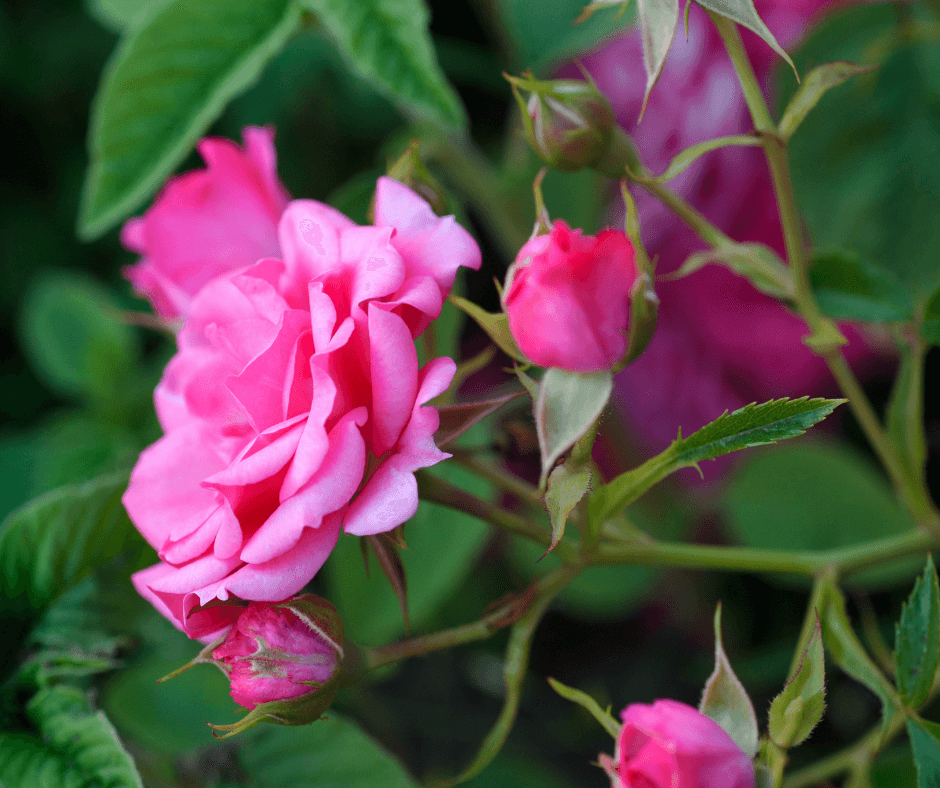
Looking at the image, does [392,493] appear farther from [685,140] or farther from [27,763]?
[685,140]

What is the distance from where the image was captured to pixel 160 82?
47cm

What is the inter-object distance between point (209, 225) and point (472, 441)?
19 cm

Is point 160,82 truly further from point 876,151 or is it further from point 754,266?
point 876,151

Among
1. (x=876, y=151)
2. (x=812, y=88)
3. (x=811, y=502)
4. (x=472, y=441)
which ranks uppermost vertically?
(x=812, y=88)

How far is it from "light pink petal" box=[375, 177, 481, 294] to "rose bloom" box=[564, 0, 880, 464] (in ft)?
0.87

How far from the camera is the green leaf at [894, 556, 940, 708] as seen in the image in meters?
0.32

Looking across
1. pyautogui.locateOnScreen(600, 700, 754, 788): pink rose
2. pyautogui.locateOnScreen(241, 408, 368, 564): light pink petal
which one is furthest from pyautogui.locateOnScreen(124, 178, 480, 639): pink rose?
pyautogui.locateOnScreen(600, 700, 754, 788): pink rose

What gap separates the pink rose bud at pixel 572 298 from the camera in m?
0.29

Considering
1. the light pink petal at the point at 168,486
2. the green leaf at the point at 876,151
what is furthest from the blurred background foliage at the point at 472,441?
the light pink petal at the point at 168,486

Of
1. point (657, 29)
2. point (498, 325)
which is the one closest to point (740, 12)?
point (657, 29)

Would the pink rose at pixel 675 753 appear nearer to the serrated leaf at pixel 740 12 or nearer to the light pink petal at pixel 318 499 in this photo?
the light pink petal at pixel 318 499

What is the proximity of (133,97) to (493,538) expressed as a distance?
0.42 meters

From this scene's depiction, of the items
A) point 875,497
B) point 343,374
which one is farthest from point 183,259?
point 875,497

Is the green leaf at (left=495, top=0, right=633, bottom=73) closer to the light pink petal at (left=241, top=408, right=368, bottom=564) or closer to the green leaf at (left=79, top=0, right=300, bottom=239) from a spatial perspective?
the green leaf at (left=79, top=0, right=300, bottom=239)
